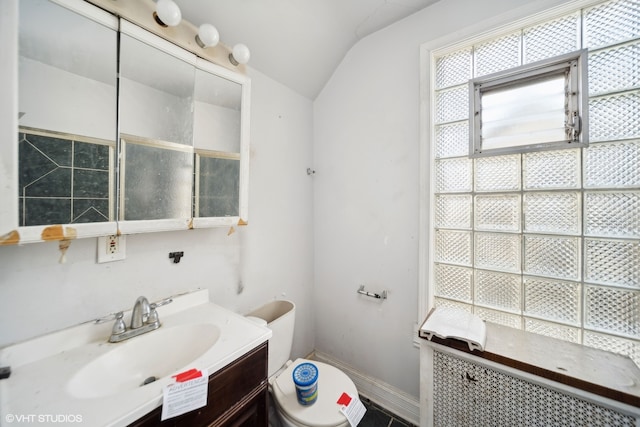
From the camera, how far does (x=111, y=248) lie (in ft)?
2.99

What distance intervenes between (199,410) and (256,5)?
5.66 ft

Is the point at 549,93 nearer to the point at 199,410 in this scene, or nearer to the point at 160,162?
the point at 160,162

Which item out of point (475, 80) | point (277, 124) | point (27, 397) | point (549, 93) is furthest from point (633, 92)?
point (27, 397)

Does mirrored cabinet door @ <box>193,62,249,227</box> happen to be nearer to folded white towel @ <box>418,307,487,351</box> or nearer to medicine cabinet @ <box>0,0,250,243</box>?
medicine cabinet @ <box>0,0,250,243</box>

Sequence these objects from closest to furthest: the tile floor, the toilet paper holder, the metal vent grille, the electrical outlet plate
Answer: the metal vent grille
the electrical outlet plate
the tile floor
the toilet paper holder

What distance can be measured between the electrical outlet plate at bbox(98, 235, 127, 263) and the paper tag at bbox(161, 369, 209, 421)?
0.56 m

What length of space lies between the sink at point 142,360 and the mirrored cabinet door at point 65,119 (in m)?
0.43

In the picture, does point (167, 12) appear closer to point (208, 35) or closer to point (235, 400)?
point (208, 35)

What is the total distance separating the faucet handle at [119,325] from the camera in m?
0.85

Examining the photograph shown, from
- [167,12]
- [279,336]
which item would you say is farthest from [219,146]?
[279,336]

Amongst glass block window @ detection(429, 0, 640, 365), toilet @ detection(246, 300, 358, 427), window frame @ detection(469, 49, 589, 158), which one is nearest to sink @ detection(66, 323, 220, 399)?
toilet @ detection(246, 300, 358, 427)

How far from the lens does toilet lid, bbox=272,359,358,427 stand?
96 centimetres

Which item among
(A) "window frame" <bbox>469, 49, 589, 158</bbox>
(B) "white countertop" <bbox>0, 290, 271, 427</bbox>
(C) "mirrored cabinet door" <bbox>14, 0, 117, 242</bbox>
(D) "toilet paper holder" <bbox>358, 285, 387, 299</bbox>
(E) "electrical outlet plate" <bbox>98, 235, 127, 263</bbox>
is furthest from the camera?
(D) "toilet paper holder" <bbox>358, 285, 387, 299</bbox>

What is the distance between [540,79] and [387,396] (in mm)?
1969
